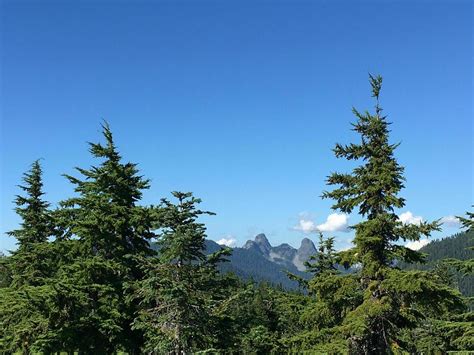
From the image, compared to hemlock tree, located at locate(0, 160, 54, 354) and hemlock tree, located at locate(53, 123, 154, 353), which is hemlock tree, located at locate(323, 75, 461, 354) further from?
hemlock tree, located at locate(0, 160, 54, 354)

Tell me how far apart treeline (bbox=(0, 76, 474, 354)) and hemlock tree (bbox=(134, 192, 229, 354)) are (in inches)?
1.9

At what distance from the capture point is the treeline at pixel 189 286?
1593 cm

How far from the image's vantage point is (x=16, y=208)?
32938mm

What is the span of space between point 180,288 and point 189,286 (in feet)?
3.73

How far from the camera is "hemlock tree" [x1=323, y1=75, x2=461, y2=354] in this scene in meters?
15.8

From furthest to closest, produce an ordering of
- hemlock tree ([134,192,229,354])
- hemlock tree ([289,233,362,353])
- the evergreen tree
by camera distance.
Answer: the evergreen tree → hemlock tree ([289,233,362,353]) → hemlock tree ([134,192,229,354])

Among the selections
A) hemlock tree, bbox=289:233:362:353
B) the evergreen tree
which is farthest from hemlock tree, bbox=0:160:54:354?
hemlock tree, bbox=289:233:362:353

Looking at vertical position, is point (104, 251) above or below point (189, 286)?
above

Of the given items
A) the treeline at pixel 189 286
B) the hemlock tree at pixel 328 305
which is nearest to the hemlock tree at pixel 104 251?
the treeline at pixel 189 286

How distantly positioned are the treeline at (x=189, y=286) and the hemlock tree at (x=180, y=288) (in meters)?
0.05

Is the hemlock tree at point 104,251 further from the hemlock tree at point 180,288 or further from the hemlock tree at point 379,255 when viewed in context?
the hemlock tree at point 379,255

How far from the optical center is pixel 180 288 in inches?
590

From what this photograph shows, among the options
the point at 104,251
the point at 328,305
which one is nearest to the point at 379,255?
the point at 328,305

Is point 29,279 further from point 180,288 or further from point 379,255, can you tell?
point 379,255
